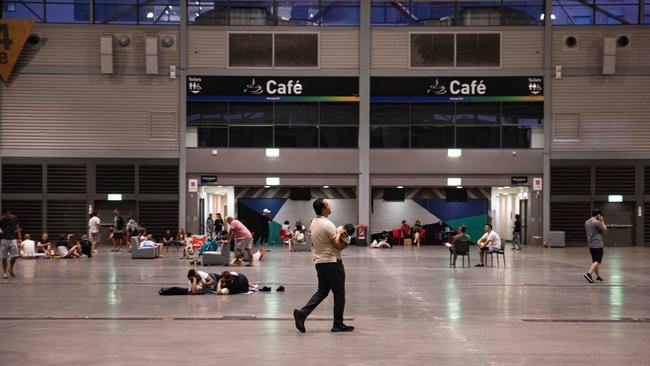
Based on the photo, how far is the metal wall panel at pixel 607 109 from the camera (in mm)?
37062

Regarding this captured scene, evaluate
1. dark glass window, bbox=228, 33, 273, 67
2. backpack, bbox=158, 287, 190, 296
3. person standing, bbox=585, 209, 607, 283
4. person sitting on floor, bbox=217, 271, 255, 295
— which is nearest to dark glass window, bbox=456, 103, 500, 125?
dark glass window, bbox=228, 33, 273, 67

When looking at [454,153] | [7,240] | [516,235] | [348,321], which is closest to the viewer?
[348,321]

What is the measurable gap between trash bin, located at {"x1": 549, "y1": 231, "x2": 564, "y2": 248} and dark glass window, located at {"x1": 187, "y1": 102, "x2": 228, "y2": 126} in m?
15.7

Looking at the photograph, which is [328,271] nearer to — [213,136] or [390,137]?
[390,137]

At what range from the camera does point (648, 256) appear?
30094 mm

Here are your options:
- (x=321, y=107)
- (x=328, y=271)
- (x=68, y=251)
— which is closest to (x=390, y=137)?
(x=321, y=107)

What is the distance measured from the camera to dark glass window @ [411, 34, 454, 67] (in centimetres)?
3766

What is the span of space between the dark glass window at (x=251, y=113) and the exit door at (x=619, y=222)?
15801mm

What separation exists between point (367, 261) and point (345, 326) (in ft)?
52.2

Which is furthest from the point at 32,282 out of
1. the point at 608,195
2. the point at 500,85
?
the point at 608,195

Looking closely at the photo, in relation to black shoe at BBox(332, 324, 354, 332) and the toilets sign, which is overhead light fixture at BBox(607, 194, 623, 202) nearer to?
the toilets sign

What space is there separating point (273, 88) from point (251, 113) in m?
1.55

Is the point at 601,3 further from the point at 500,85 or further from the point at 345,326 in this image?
the point at 345,326

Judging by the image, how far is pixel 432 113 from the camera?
1487 inches
